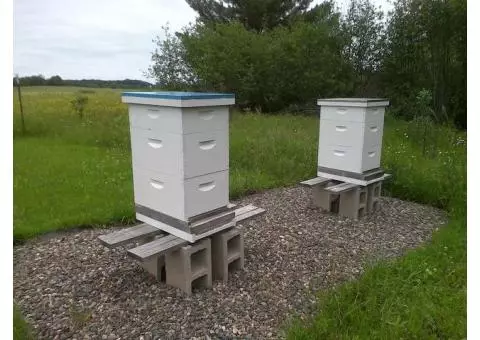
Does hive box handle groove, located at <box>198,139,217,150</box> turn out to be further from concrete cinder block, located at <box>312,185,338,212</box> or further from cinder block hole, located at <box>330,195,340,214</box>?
cinder block hole, located at <box>330,195,340,214</box>

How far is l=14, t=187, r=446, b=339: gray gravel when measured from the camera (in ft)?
8.52

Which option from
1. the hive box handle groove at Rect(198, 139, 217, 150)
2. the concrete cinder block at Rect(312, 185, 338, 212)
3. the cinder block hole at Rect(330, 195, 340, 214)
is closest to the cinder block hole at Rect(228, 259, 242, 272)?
the hive box handle groove at Rect(198, 139, 217, 150)

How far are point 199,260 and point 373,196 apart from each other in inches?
106

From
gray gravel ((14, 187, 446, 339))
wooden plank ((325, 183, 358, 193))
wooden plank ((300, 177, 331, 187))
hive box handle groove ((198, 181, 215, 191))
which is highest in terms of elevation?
hive box handle groove ((198, 181, 215, 191))

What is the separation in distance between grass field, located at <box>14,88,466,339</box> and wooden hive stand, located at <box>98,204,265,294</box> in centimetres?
80

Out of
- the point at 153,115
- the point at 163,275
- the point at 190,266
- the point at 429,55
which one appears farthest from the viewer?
the point at 429,55

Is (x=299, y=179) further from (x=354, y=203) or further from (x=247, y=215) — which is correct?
(x=247, y=215)

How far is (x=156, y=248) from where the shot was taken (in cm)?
275

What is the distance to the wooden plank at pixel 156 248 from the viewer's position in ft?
8.72

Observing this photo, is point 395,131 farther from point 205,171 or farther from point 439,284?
point 205,171

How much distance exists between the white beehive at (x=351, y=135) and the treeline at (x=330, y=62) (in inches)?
392

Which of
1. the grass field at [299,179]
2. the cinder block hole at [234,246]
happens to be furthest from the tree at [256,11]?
the cinder block hole at [234,246]

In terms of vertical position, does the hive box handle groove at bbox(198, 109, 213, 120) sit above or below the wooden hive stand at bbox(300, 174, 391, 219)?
above

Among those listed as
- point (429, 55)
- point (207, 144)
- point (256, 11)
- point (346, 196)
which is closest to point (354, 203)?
point (346, 196)
